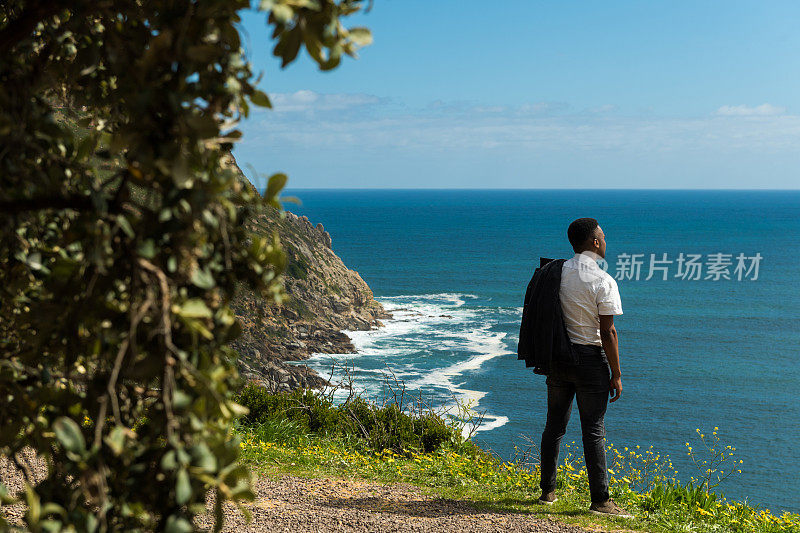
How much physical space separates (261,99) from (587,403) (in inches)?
150

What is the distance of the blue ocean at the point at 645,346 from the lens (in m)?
27.4

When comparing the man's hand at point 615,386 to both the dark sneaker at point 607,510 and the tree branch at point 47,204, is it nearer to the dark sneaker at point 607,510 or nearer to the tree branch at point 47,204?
the dark sneaker at point 607,510

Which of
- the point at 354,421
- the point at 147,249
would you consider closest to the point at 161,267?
the point at 147,249

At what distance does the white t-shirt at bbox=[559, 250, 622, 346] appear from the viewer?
193 inches

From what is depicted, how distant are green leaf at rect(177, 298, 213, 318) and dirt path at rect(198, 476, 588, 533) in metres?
3.31

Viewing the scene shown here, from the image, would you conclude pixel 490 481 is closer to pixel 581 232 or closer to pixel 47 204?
pixel 581 232

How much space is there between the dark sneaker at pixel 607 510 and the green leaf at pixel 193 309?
4.29 meters

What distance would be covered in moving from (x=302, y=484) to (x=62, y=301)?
163 inches

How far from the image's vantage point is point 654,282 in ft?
230

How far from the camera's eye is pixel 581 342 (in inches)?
195

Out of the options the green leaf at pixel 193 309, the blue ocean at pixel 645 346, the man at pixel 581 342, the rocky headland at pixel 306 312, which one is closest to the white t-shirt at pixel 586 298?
the man at pixel 581 342

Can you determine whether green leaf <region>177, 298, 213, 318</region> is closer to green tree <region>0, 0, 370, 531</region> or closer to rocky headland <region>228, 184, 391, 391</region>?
green tree <region>0, 0, 370, 531</region>

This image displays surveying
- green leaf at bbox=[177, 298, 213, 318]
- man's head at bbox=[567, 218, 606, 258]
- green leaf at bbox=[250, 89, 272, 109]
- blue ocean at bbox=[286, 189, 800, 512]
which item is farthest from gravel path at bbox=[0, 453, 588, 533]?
green leaf at bbox=[250, 89, 272, 109]

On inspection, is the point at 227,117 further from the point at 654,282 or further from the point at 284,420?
the point at 654,282
